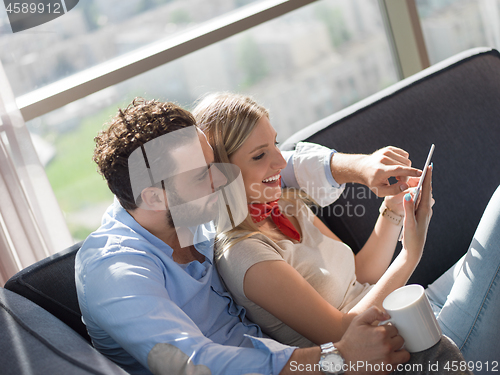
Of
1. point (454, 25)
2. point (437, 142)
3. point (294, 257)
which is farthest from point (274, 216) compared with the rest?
point (454, 25)

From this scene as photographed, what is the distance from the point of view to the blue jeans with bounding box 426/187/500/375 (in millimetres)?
1072

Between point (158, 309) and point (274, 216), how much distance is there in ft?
1.83

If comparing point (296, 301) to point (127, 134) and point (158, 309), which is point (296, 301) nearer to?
point (158, 309)

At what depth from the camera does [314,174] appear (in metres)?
1.46

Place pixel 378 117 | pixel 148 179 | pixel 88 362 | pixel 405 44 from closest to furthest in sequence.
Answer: pixel 88 362, pixel 148 179, pixel 378 117, pixel 405 44

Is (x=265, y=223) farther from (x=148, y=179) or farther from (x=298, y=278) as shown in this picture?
(x=148, y=179)

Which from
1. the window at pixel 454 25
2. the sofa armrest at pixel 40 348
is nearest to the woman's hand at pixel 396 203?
the sofa armrest at pixel 40 348

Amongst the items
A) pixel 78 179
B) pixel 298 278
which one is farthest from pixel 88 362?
pixel 78 179

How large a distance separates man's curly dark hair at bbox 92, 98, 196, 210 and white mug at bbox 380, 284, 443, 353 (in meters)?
0.63

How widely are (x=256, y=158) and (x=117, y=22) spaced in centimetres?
132

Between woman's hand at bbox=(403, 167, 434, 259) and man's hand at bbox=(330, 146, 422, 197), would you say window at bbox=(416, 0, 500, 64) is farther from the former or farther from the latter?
woman's hand at bbox=(403, 167, 434, 259)

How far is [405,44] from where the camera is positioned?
2744mm

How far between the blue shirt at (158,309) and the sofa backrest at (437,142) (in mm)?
600

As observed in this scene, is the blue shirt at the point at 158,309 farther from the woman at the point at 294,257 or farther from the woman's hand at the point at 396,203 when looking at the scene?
the woman's hand at the point at 396,203
